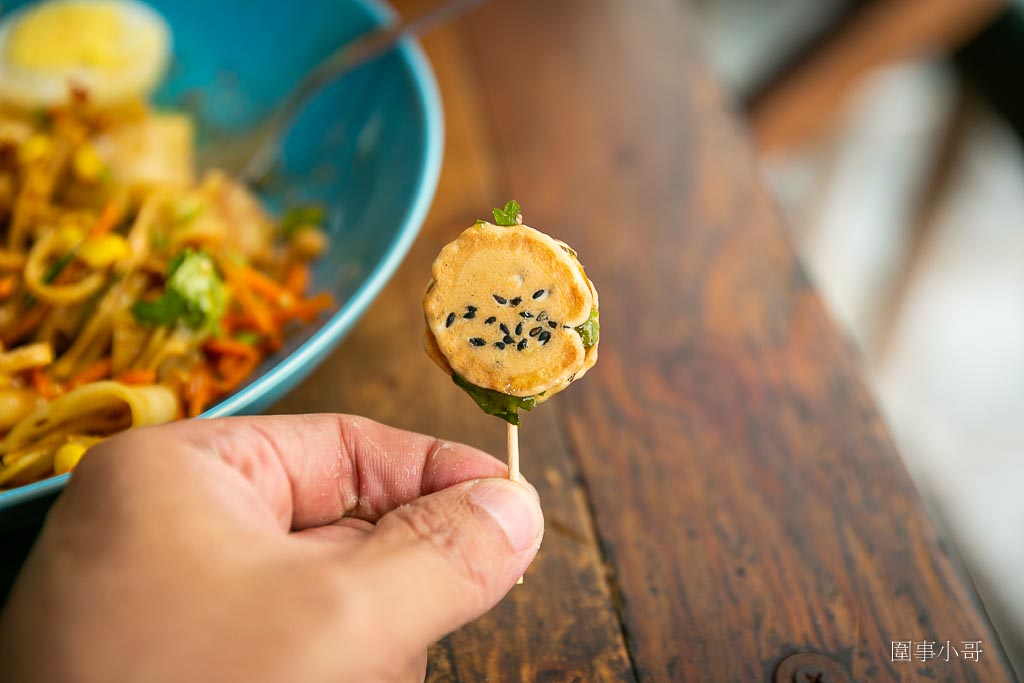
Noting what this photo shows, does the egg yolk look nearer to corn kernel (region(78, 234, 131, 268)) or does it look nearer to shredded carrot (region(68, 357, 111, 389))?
corn kernel (region(78, 234, 131, 268))

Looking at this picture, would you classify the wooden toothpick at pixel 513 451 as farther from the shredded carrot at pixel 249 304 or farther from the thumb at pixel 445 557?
the shredded carrot at pixel 249 304

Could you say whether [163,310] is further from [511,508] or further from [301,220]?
[511,508]

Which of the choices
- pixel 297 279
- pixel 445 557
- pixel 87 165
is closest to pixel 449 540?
pixel 445 557

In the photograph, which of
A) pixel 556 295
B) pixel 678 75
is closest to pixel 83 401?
pixel 556 295

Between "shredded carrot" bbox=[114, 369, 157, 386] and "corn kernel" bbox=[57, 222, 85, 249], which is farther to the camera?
"corn kernel" bbox=[57, 222, 85, 249]

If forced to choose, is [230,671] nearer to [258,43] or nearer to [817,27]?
[258,43]

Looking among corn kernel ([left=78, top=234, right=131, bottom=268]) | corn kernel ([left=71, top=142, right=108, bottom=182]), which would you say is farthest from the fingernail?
corn kernel ([left=71, top=142, right=108, bottom=182])

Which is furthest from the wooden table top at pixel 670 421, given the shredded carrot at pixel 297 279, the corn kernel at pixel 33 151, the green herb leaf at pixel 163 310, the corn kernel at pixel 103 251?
the corn kernel at pixel 33 151
